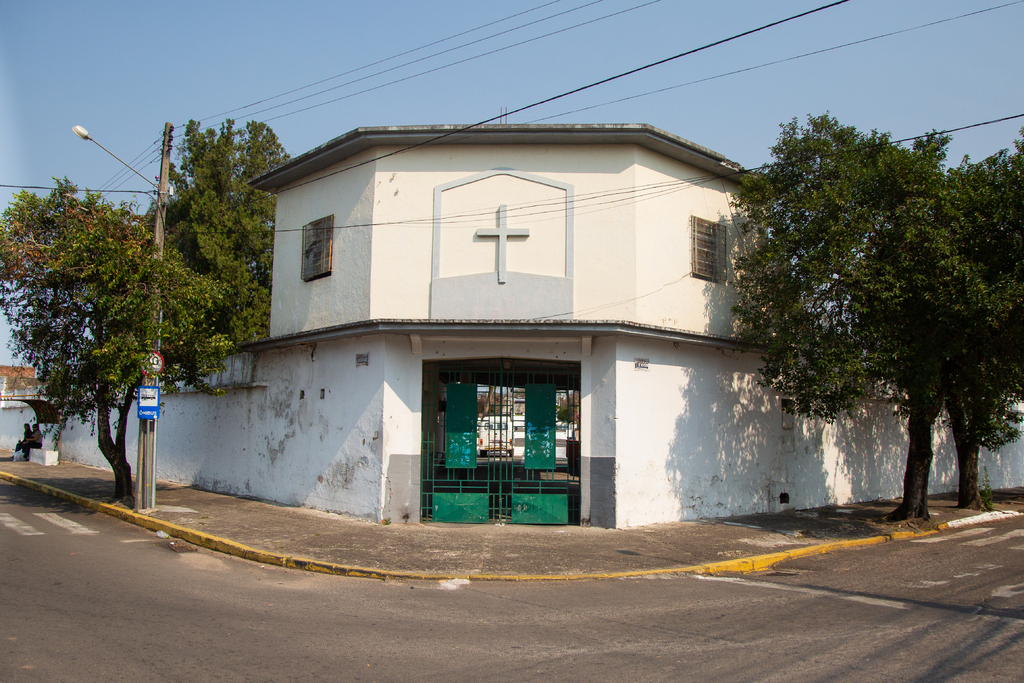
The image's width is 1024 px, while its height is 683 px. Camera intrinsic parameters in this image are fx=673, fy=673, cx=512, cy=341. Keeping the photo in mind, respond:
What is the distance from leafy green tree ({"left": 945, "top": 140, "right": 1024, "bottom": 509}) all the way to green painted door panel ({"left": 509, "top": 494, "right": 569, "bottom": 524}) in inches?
270

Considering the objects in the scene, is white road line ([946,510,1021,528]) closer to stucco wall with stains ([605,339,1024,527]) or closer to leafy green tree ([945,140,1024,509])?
stucco wall with stains ([605,339,1024,527])

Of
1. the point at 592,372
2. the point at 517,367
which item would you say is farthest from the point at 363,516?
the point at 592,372

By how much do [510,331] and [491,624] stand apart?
5665 mm

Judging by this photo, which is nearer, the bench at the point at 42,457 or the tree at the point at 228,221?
the tree at the point at 228,221

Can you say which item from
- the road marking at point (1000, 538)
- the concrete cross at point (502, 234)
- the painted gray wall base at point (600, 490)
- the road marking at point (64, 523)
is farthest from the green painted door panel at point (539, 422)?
the road marking at point (64, 523)

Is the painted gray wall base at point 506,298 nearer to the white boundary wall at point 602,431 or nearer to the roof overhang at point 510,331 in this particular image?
the roof overhang at point 510,331

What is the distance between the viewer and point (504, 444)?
39.0 feet

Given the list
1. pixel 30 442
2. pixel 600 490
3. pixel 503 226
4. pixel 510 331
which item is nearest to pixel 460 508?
pixel 600 490

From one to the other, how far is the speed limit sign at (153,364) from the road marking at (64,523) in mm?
2720

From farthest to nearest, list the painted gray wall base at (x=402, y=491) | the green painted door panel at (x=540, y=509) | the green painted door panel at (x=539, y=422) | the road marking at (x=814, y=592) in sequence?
the green painted door panel at (x=539, y=422)
the green painted door panel at (x=540, y=509)
the painted gray wall base at (x=402, y=491)
the road marking at (x=814, y=592)

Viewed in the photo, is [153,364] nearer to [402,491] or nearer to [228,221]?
[402,491]

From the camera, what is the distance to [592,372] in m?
11.5

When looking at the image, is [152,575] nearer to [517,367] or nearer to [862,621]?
[517,367]

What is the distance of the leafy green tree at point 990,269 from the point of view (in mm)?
9703
